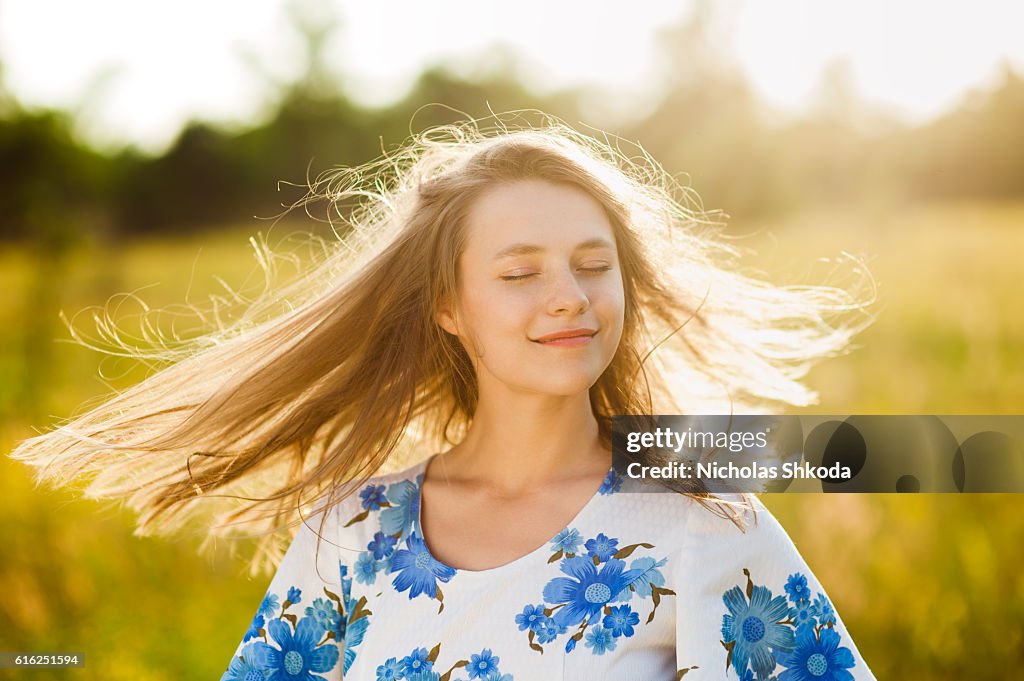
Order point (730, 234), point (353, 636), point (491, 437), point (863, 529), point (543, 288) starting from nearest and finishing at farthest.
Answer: point (543, 288), point (353, 636), point (491, 437), point (863, 529), point (730, 234)

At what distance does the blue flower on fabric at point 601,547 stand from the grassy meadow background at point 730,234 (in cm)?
102

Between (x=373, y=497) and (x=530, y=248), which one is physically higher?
(x=530, y=248)

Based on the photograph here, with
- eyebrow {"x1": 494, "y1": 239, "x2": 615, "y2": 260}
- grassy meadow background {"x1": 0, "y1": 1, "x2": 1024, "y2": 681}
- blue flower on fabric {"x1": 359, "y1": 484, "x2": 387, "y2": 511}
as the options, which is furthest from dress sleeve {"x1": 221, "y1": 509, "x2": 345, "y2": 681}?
grassy meadow background {"x1": 0, "y1": 1, "x2": 1024, "y2": 681}

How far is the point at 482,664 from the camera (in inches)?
74.6

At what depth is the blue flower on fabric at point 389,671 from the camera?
194 cm

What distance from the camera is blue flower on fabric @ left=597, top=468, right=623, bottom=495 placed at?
2.02 m

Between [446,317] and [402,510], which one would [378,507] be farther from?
[446,317]

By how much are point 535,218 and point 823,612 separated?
2.72 ft

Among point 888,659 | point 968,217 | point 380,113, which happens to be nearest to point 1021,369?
point 968,217

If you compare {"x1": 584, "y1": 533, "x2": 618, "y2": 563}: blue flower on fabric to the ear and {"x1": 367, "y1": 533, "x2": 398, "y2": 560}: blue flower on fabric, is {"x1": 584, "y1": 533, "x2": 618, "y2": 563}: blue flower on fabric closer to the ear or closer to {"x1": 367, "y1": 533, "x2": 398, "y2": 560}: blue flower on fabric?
{"x1": 367, "y1": 533, "x2": 398, "y2": 560}: blue flower on fabric

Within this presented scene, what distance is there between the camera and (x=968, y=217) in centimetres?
552

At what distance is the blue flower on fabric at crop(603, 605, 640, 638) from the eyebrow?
2.03 ft

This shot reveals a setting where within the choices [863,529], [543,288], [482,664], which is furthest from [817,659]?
[863,529]

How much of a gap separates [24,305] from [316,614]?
4.71 meters
